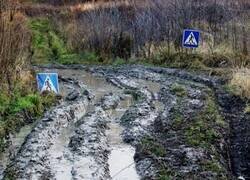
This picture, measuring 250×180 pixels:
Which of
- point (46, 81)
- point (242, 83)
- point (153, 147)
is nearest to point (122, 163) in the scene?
point (153, 147)

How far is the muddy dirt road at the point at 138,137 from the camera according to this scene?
9413 mm

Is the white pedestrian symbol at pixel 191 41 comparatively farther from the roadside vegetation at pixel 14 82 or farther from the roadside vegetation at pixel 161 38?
the roadside vegetation at pixel 14 82

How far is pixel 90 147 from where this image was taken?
10906 millimetres

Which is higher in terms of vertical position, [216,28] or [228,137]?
[216,28]

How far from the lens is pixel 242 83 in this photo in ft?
53.4

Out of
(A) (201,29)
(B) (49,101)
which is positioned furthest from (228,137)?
(A) (201,29)

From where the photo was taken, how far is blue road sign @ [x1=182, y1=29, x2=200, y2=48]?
22.3 metres

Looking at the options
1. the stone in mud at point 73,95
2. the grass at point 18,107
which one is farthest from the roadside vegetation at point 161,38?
the grass at point 18,107

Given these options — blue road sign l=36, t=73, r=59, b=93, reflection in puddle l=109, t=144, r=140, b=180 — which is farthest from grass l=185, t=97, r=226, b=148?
blue road sign l=36, t=73, r=59, b=93

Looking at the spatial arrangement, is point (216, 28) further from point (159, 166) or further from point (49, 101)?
point (159, 166)

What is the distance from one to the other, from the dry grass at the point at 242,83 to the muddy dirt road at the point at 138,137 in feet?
1.08

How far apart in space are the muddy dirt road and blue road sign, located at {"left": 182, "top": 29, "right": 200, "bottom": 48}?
13.8ft

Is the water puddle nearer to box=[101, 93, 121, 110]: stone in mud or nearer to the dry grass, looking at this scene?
box=[101, 93, 121, 110]: stone in mud

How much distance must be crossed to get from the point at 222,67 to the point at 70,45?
1111 cm
